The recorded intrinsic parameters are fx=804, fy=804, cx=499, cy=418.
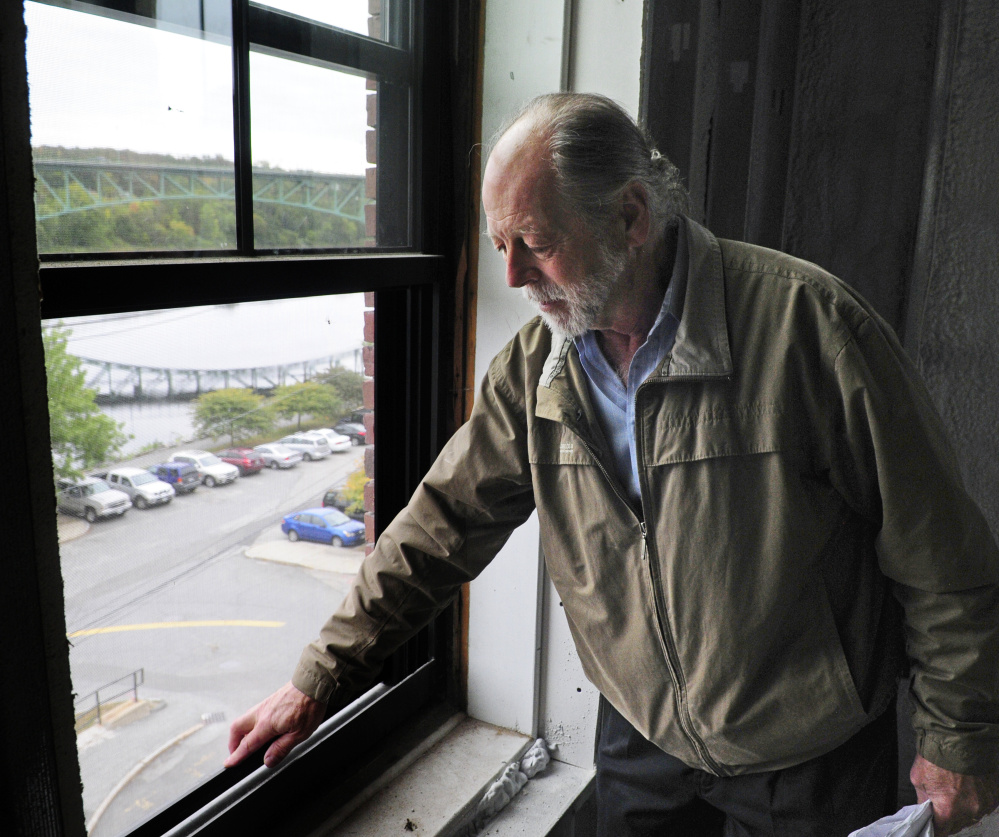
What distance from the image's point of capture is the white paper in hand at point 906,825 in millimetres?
1010

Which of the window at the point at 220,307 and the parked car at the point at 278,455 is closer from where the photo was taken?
the window at the point at 220,307

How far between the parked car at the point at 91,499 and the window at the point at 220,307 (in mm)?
13

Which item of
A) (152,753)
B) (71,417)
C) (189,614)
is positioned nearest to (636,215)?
(71,417)

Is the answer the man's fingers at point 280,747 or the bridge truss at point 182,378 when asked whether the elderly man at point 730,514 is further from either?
the bridge truss at point 182,378

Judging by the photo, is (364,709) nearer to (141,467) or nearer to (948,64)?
(141,467)

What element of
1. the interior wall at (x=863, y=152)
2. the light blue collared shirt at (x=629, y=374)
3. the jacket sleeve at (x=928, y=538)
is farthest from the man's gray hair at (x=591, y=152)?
the interior wall at (x=863, y=152)

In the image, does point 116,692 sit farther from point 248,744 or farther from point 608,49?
point 608,49

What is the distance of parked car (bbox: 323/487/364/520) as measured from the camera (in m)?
1.48

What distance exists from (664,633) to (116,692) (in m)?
0.77

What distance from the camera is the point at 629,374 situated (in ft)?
3.71

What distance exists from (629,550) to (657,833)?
1.79ft

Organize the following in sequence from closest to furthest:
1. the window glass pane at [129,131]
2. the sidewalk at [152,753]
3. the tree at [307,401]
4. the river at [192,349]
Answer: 1. the window glass pane at [129,131]
2. the river at [192,349]
3. the sidewalk at [152,753]
4. the tree at [307,401]

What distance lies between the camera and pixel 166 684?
3.92 ft

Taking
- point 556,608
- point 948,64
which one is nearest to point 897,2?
point 948,64
